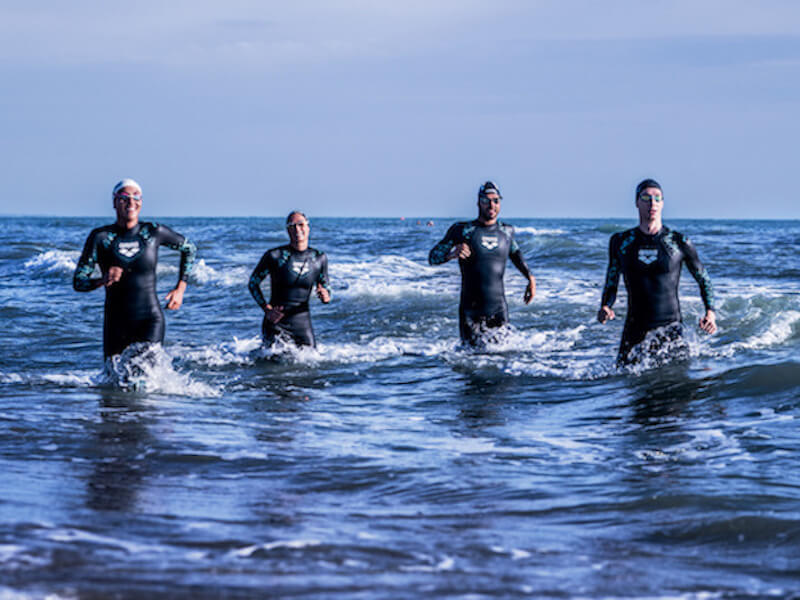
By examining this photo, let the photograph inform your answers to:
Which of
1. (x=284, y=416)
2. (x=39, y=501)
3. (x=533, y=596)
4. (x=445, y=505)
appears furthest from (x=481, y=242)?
(x=533, y=596)

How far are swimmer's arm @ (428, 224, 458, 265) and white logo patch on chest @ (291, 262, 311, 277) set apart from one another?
1351 mm

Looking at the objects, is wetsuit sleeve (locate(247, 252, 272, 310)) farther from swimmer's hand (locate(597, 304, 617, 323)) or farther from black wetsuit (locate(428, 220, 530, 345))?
swimmer's hand (locate(597, 304, 617, 323))

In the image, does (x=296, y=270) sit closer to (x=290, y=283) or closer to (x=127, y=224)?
(x=290, y=283)

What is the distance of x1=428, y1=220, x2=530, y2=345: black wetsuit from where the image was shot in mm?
11359

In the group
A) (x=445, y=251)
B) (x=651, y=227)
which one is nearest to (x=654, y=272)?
(x=651, y=227)

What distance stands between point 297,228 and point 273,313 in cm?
95

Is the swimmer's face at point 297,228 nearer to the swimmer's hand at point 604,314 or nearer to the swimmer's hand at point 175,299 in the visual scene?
the swimmer's hand at point 175,299

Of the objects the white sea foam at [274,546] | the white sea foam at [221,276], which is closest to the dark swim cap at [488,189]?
the white sea foam at [274,546]

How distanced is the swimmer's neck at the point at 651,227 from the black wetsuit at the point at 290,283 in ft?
11.8

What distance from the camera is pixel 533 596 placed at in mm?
3943

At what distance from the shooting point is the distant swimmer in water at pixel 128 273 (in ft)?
28.6

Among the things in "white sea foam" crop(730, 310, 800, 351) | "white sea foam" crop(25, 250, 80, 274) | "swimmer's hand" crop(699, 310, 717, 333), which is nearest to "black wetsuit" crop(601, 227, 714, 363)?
"swimmer's hand" crop(699, 310, 717, 333)

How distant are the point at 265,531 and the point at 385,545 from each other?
1.98 ft

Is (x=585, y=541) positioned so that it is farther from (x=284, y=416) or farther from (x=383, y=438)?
(x=284, y=416)
